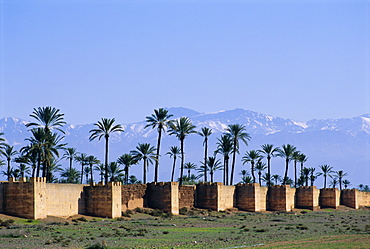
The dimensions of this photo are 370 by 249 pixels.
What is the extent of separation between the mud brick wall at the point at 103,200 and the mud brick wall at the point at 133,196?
2.91 meters

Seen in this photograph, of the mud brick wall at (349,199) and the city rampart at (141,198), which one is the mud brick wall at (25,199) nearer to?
the city rampart at (141,198)

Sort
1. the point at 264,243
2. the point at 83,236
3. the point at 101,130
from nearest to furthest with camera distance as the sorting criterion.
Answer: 1. the point at 264,243
2. the point at 83,236
3. the point at 101,130

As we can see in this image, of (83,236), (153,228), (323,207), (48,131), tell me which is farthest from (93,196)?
(323,207)

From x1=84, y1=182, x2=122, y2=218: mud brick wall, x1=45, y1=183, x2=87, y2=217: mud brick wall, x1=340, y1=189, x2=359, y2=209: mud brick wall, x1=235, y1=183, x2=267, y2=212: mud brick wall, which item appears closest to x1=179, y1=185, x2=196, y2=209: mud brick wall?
x1=235, y1=183, x2=267, y2=212: mud brick wall

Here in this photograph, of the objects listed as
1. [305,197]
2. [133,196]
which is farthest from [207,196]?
[305,197]

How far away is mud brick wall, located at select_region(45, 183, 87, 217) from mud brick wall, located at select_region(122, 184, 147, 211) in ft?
16.6

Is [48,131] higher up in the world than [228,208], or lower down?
higher up

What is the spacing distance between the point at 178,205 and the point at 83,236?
2925cm

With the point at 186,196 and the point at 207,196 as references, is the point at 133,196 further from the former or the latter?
the point at 207,196

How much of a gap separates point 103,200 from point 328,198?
50.3m

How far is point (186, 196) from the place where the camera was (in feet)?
235

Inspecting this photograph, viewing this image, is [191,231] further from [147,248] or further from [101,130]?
[101,130]

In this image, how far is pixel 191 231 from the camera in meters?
45.3

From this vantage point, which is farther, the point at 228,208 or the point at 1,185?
the point at 228,208
